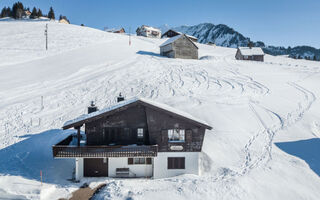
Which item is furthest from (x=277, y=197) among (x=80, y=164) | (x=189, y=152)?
(x=80, y=164)

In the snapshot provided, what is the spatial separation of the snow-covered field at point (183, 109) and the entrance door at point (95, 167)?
779mm

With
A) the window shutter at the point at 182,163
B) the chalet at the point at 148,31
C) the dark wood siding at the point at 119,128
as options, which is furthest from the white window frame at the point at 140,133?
the chalet at the point at 148,31

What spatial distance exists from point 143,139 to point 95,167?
458cm

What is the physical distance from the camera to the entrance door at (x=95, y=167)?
17.2 metres

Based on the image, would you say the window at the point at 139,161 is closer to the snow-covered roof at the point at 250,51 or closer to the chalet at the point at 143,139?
the chalet at the point at 143,139

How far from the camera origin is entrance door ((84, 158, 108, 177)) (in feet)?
56.6

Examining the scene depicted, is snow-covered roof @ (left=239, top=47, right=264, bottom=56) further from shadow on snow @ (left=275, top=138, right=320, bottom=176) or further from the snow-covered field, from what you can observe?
shadow on snow @ (left=275, top=138, right=320, bottom=176)

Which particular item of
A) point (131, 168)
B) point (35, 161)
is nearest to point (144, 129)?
point (131, 168)

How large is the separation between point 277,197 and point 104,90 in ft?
91.4

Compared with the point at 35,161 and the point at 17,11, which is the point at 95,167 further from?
the point at 17,11

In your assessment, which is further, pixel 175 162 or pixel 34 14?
pixel 34 14

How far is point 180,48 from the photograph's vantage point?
58.1 m

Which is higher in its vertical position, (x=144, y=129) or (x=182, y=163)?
(x=144, y=129)

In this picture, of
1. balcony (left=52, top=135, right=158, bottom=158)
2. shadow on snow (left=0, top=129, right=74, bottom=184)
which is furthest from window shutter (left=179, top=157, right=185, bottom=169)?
shadow on snow (left=0, top=129, right=74, bottom=184)
